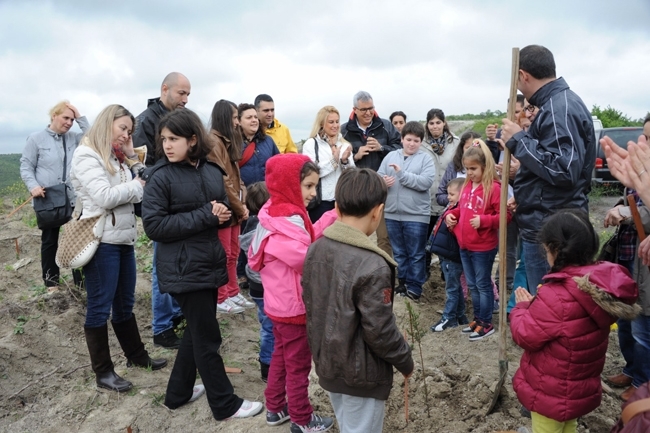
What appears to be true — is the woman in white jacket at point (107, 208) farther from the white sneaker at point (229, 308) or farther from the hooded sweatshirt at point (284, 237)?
the white sneaker at point (229, 308)

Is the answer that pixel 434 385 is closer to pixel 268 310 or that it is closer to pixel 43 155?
pixel 268 310

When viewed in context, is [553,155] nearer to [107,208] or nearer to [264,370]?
[264,370]

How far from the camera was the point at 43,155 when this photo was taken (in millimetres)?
5832

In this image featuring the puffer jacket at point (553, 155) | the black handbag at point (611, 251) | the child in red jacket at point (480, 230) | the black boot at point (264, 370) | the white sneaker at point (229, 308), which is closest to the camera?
the puffer jacket at point (553, 155)

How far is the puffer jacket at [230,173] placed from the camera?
15.6ft

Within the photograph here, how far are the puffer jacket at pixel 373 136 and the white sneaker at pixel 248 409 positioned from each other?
351 cm

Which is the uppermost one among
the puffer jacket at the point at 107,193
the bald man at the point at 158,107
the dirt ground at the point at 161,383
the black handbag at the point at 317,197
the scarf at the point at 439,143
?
the bald man at the point at 158,107

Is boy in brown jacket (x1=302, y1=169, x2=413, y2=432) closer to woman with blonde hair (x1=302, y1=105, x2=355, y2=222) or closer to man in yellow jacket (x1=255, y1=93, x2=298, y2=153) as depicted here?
woman with blonde hair (x1=302, y1=105, x2=355, y2=222)

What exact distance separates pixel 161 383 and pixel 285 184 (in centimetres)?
215

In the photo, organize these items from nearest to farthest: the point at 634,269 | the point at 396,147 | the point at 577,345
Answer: the point at 577,345 < the point at 634,269 < the point at 396,147

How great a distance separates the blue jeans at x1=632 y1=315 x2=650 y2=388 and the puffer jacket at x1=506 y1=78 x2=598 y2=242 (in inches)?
34.3

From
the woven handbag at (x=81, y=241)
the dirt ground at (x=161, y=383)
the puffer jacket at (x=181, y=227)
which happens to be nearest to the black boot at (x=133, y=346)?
the dirt ground at (x=161, y=383)

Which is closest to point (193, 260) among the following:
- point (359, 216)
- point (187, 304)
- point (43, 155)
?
point (187, 304)

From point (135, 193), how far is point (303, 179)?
1.32 m
